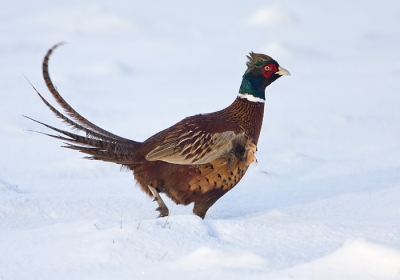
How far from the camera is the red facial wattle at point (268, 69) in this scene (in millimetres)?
5418

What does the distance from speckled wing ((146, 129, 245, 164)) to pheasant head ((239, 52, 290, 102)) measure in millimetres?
501

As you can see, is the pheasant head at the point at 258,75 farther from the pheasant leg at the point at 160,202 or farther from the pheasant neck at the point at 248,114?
the pheasant leg at the point at 160,202

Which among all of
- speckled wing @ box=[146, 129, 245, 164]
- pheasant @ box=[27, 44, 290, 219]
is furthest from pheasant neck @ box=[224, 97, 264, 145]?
speckled wing @ box=[146, 129, 245, 164]

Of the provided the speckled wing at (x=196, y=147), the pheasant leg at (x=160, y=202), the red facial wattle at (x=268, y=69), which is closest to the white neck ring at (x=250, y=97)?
the red facial wattle at (x=268, y=69)

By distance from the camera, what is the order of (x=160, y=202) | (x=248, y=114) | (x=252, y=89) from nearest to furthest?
1. (x=160, y=202)
2. (x=248, y=114)
3. (x=252, y=89)

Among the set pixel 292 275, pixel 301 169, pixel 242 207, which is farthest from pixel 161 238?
pixel 301 169

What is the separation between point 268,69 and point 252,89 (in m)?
0.22

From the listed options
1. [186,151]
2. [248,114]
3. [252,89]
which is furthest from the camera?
[252,89]

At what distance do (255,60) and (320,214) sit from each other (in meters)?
1.30

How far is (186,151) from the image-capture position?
488cm

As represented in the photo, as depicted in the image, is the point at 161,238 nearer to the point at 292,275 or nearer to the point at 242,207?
the point at 292,275

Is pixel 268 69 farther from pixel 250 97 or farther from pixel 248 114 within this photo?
pixel 248 114

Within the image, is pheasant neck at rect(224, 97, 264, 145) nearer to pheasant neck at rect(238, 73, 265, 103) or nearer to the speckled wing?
pheasant neck at rect(238, 73, 265, 103)

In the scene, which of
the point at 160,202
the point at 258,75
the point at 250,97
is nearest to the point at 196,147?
the point at 160,202
